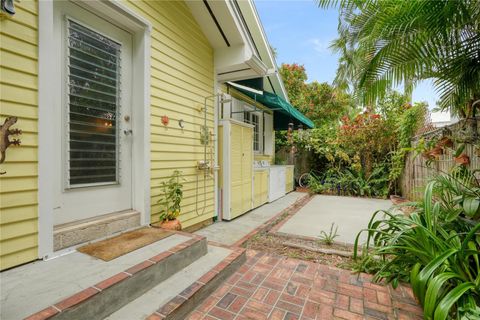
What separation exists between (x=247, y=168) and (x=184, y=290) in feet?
11.3

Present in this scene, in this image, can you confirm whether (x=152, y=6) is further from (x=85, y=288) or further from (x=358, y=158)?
(x=358, y=158)

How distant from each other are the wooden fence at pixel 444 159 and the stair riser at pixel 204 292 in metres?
2.64

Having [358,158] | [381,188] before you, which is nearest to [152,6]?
[358,158]

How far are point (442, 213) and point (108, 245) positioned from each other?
11.4 feet

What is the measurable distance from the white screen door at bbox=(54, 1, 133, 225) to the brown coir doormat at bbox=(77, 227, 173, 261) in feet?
1.13

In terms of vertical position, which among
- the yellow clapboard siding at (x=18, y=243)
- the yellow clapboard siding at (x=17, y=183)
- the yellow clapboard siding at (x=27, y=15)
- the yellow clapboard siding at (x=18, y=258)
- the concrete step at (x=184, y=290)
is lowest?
the concrete step at (x=184, y=290)

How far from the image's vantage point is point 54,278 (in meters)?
1.71

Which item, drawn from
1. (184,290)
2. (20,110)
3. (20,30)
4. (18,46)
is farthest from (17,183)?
(184,290)

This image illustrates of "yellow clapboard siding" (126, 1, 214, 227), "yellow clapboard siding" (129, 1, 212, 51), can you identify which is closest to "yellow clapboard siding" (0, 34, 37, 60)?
"yellow clapboard siding" (126, 1, 214, 227)

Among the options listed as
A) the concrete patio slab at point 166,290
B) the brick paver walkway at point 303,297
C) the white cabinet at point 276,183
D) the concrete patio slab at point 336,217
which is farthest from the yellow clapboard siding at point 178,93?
the white cabinet at point 276,183

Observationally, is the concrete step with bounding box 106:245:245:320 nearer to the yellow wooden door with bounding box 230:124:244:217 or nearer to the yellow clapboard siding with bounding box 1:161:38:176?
the yellow clapboard siding with bounding box 1:161:38:176

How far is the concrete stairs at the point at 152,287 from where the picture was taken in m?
1.46

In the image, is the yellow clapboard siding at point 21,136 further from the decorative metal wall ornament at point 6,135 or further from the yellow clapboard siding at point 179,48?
the yellow clapboard siding at point 179,48

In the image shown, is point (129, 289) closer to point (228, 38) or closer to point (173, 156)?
point (173, 156)
